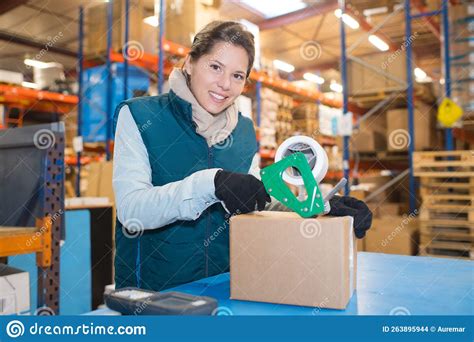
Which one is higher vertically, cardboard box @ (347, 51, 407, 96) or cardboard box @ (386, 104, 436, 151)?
cardboard box @ (347, 51, 407, 96)

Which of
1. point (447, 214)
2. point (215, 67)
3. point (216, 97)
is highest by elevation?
point (215, 67)

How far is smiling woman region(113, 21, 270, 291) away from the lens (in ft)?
4.95

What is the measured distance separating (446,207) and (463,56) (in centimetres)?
141

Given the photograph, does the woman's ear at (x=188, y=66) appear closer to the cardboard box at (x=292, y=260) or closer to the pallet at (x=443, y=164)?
the cardboard box at (x=292, y=260)

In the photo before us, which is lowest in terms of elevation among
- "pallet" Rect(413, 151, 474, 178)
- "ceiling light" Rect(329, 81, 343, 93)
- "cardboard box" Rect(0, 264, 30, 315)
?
"cardboard box" Rect(0, 264, 30, 315)

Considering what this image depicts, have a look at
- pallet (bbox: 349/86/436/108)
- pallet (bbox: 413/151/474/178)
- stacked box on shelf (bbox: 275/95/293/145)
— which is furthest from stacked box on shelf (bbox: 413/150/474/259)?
stacked box on shelf (bbox: 275/95/293/145)

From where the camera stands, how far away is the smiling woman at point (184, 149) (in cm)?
151

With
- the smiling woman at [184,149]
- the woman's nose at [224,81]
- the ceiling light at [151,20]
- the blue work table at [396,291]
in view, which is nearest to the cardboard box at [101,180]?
the ceiling light at [151,20]

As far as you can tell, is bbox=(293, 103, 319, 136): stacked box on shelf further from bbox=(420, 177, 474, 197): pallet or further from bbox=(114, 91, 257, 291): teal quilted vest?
bbox=(114, 91, 257, 291): teal quilted vest

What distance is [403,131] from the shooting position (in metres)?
4.92

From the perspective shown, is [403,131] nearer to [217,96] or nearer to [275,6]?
[217,96]

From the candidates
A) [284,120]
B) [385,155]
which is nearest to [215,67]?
[385,155]

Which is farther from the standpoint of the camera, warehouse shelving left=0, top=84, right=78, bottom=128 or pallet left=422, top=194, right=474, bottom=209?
warehouse shelving left=0, top=84, right=78, bottom=128

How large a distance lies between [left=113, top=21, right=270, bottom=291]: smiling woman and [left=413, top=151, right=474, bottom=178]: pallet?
8.22ft
